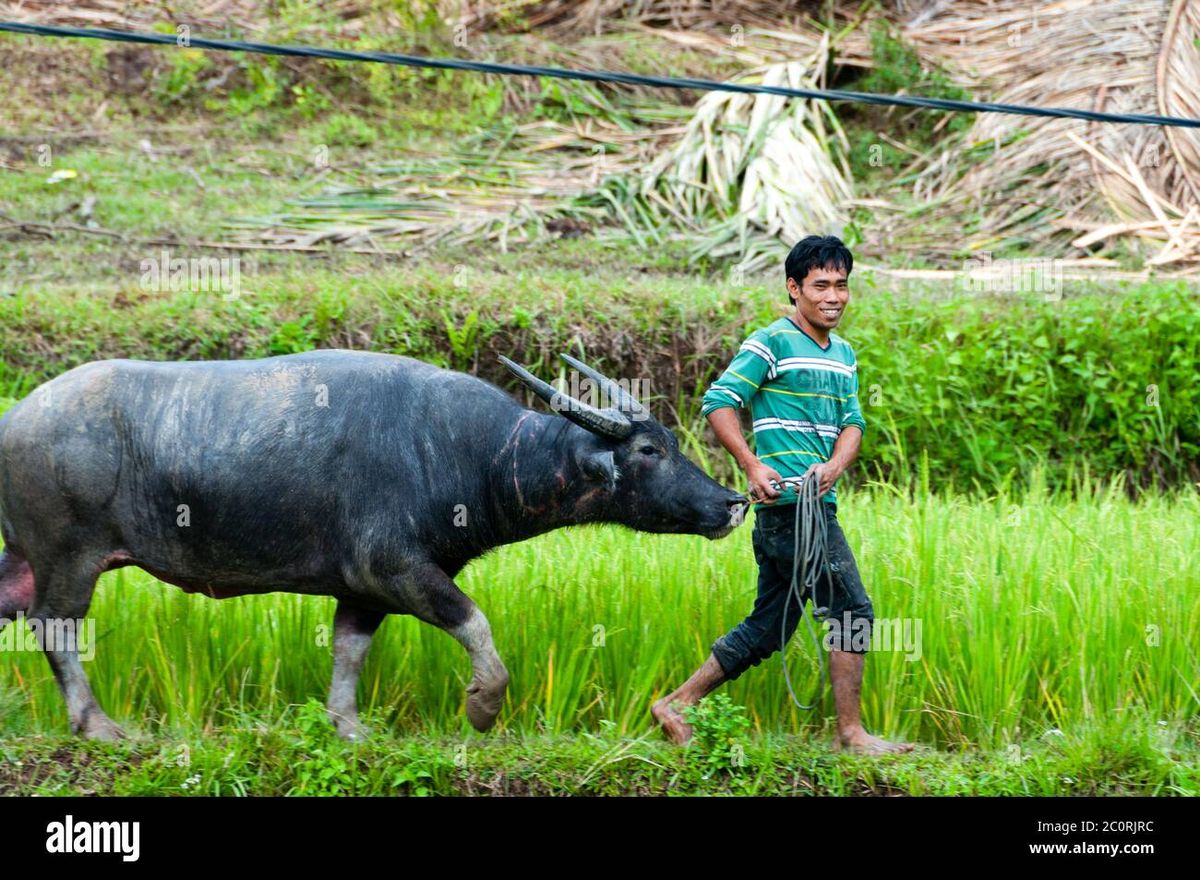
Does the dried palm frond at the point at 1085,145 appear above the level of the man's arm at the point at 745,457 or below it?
above

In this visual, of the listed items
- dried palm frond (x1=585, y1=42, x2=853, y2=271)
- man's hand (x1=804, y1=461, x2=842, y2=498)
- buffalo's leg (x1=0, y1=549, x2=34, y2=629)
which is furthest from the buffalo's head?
dried palm frond (x1=585, y1=42, x2=853, y2=271)

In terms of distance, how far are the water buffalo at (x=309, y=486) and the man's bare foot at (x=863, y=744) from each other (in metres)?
0.71

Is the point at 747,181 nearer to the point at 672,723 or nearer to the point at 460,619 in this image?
the point at 672,723

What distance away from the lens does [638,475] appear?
14.4 ft

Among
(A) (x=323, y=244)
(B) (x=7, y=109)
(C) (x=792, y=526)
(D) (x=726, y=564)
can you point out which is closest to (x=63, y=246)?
(A) (x=323, y=244)

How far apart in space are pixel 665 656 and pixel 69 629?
1807 millimetres

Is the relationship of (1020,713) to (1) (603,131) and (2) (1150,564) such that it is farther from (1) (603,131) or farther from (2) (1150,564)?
(1) (603,131)

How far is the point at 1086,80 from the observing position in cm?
1002

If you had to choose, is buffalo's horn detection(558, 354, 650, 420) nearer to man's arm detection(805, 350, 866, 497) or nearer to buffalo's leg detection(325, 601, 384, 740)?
man's arm detection(805, 350, 866, 497)

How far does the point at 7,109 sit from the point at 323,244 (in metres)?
3.29

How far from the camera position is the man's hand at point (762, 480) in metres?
4.17

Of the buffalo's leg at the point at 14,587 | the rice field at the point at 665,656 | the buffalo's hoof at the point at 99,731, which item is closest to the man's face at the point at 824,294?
the rice field at the point at 665,656

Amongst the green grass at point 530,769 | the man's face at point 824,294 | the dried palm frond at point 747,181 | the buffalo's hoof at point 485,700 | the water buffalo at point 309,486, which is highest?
the dried palm frond at point 747,181

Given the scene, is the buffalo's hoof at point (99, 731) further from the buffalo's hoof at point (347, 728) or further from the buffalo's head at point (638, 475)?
the buffalo's head at point (638, 475)
